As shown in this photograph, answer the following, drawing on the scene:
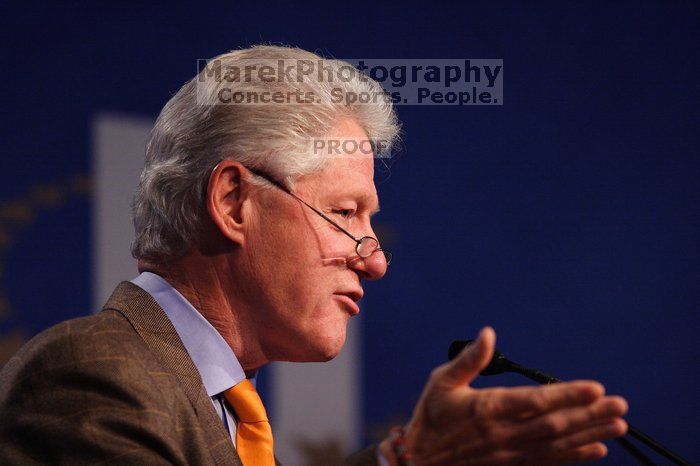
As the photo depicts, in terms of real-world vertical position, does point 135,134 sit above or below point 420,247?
above

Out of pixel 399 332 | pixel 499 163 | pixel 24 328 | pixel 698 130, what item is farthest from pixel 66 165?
pixel 698 130

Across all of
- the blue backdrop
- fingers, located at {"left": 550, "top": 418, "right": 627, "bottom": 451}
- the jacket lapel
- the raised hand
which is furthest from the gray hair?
the blue backdrop

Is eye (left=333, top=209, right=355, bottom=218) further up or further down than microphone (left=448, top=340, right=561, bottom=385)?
further up

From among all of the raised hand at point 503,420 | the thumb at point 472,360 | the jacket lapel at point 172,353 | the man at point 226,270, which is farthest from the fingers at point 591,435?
the jacket lapel at point 172,353

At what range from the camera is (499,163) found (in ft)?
7.73

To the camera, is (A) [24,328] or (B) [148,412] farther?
(A) [24,328]

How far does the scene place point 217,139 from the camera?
145 centimetres

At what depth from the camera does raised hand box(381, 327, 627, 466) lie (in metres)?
0.91

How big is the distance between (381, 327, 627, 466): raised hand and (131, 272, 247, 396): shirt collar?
1.44ft

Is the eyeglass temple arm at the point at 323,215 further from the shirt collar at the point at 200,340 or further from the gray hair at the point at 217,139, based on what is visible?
the shirt collar at the point at 200,340

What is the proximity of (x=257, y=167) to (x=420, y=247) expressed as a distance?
973mm

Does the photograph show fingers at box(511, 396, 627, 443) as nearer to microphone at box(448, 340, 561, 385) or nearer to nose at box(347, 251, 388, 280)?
microphone at box(448, 340, 561, 385)

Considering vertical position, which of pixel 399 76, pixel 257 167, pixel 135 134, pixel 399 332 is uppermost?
pixel 399 76

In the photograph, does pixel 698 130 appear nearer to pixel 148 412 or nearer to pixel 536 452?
pixel 536 452
